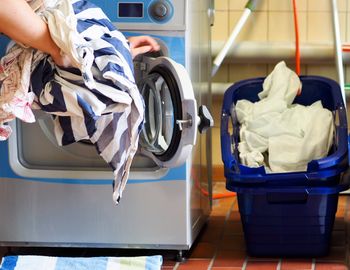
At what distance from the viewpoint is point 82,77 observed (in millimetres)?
1951

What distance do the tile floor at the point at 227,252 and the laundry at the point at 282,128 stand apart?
32cm

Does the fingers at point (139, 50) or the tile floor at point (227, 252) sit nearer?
the fingers at point (139, 50)

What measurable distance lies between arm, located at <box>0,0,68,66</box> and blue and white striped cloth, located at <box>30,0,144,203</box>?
28 mm

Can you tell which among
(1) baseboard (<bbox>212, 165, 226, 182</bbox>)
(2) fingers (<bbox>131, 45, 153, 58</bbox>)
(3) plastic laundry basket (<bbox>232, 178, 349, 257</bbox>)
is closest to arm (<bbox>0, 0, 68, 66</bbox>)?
(2) fingers (<bbox>131, 45, 153, 58</bbox>)

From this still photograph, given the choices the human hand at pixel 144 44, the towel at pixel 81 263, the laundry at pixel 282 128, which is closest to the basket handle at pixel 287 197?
the laundry at pixel 282 128

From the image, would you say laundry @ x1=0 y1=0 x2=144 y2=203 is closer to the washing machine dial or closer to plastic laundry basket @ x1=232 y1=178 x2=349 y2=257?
the washing machine dial

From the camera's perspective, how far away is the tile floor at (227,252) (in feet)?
8.60

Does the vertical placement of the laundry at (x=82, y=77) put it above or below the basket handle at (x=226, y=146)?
above

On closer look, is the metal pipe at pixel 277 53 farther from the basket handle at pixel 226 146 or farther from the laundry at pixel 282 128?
the basket handle at pixel 226 146

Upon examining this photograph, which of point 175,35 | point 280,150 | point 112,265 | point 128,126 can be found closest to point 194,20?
point 175,35

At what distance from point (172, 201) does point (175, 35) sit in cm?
55

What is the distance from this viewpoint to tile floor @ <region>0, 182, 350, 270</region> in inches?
103

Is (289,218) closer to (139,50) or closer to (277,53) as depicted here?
(139,50)

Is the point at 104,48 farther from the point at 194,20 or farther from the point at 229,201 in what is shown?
the point at 229,201
